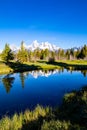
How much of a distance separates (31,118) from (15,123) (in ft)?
6.46

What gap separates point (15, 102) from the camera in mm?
27234

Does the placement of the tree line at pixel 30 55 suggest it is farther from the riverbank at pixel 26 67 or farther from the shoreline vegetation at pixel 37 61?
the riverbank at pixel 26 67

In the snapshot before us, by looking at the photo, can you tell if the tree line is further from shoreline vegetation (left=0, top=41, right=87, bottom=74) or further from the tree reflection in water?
the tree reflection in water

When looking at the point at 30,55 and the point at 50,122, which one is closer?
the point at 50,122

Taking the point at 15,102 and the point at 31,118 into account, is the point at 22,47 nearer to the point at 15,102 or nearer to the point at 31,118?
the point at 15,102

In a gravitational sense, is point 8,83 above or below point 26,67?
below

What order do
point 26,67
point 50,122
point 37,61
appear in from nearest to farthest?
point 50,122, point 26,67, point 37,61

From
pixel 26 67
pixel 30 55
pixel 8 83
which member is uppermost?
pixel 30 55

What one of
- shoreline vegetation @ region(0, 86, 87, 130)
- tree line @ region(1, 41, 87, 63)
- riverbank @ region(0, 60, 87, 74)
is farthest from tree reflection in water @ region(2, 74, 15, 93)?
tree line @ region(1, 41, 87, 63)

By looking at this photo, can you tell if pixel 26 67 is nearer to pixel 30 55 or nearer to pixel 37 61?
pixel 37 61

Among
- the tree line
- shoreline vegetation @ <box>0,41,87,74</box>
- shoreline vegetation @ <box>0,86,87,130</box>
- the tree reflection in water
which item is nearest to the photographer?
shoreline vegetation @ <box>0,86,87,130</box>

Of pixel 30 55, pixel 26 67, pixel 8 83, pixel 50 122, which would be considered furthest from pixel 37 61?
pixel 50 122

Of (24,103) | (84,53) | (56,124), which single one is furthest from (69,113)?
(84,53)

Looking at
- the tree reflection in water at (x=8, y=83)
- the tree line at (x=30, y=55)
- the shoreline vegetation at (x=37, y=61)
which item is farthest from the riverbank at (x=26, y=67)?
the tree reflection in water at (x=8, y=83)
